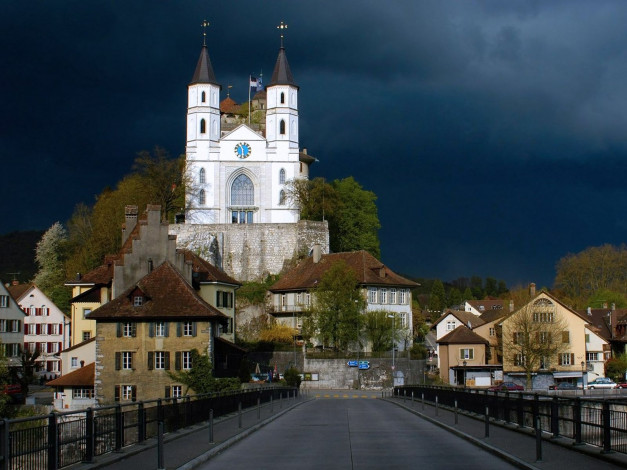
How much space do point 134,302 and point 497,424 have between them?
35818 millimetres

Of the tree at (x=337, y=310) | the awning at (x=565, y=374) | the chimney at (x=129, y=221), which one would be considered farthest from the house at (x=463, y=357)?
the chimney at (x=129, y=221)

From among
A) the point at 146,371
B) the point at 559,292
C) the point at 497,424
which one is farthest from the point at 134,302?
the point at 559,292

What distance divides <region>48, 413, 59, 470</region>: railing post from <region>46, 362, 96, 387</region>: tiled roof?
1809 inches

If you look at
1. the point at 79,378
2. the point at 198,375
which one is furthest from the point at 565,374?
the point at 79,378

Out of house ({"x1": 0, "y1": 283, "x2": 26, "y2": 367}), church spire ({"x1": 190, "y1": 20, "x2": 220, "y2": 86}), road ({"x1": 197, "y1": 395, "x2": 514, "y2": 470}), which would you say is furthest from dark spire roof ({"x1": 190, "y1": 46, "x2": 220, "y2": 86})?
road ({"x1": 197, "y1": 395, "x2": 514, "y2": 470})

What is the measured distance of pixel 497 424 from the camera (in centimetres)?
3058

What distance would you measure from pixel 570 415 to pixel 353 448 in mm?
5270

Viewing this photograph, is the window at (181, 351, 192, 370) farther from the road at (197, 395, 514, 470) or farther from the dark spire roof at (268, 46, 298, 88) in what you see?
the dark spire roof at (268, 46, 298, 88)

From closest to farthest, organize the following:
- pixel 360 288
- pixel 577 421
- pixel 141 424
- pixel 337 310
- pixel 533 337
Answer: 1. pixel 577 421
2. pixel 141 424
3. pixel 533 337
4. pixel 337 310
5. pixel 360 288

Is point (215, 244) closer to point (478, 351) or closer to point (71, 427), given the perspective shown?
point (478, 351)

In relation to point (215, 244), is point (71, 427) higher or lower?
lower

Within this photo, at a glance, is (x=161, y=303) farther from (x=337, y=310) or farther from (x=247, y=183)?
(x=247, y=183)

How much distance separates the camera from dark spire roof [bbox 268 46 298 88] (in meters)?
130

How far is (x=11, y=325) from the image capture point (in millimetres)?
90000
